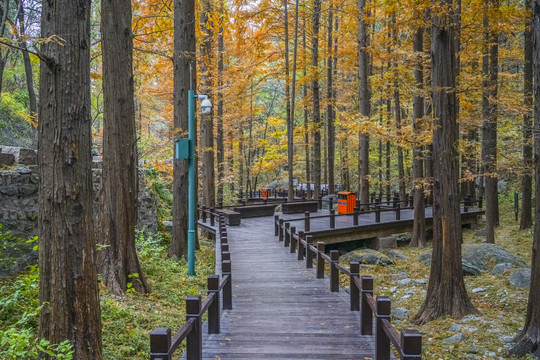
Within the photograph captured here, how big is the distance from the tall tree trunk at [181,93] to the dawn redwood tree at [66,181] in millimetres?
7473

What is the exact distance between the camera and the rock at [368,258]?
1439cm

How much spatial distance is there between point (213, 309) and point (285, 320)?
4.44 feet

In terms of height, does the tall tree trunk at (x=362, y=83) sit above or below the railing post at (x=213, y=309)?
above

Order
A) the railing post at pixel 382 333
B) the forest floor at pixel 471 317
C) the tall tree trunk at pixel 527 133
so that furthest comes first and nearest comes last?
the tall tree trunk at pixel 527 133
the forest floor at pixel 471 317
the railing post at pixel 382 333

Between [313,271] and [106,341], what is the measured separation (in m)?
5.84

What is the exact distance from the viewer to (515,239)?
54.7 feet

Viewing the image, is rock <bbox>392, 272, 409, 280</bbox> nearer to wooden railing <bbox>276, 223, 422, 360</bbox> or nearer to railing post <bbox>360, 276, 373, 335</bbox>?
wooden railing <bbox>276, 223, 422, 360</bbox>

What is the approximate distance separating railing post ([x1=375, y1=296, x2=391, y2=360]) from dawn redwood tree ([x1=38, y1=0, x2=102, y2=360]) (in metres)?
3.32

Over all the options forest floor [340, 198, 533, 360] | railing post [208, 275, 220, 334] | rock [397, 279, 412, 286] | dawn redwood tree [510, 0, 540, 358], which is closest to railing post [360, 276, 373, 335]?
forest floor [340, 198, 533, 360]

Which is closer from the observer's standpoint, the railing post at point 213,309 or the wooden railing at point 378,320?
the wooden railing at point 378,320

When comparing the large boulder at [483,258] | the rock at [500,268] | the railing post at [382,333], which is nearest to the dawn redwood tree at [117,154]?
the railing post at [382,333]

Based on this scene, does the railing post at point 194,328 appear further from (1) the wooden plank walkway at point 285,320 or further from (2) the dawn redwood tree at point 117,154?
(2) the dawn redwood tree at point 117,154

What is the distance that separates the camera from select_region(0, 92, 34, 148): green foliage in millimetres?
17328

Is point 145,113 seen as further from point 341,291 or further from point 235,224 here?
point 341,291
